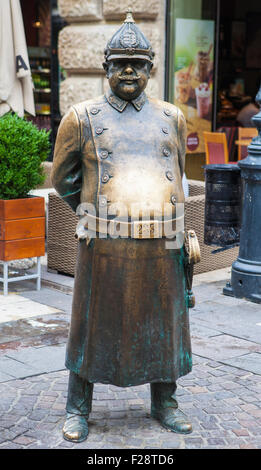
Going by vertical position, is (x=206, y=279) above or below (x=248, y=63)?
below

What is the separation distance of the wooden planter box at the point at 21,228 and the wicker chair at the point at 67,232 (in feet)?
1.68

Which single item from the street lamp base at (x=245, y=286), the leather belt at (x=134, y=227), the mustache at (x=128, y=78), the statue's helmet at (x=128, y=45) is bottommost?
the street lamp base at (x=245, y=286)

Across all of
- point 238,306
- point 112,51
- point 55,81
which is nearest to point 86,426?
point 112,51

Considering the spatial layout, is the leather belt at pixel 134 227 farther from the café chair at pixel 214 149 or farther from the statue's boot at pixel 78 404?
the café chair at pixel 214 149

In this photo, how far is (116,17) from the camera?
30.5ft

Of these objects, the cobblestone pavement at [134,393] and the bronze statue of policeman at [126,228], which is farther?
the cobblestone pavement at [134,393]

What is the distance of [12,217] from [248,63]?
28.8 feet

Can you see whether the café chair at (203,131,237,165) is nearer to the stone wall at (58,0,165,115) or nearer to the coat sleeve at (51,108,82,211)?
the stone wall at (58,0,165,115)

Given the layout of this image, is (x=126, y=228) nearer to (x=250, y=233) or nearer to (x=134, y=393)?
(x=134, y=393)

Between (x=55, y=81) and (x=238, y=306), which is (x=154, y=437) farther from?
(x=55, y=81)

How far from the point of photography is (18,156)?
668cm

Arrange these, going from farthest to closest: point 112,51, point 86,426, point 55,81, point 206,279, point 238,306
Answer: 1. point 55,81
2. point 206,279
3. point 238,306
4. point 86,426
5. point 112,51

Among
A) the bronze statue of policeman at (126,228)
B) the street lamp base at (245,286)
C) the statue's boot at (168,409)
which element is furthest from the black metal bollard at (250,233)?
the bronze statue of policeman at (126,228)

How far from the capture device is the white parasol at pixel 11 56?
8281mm
